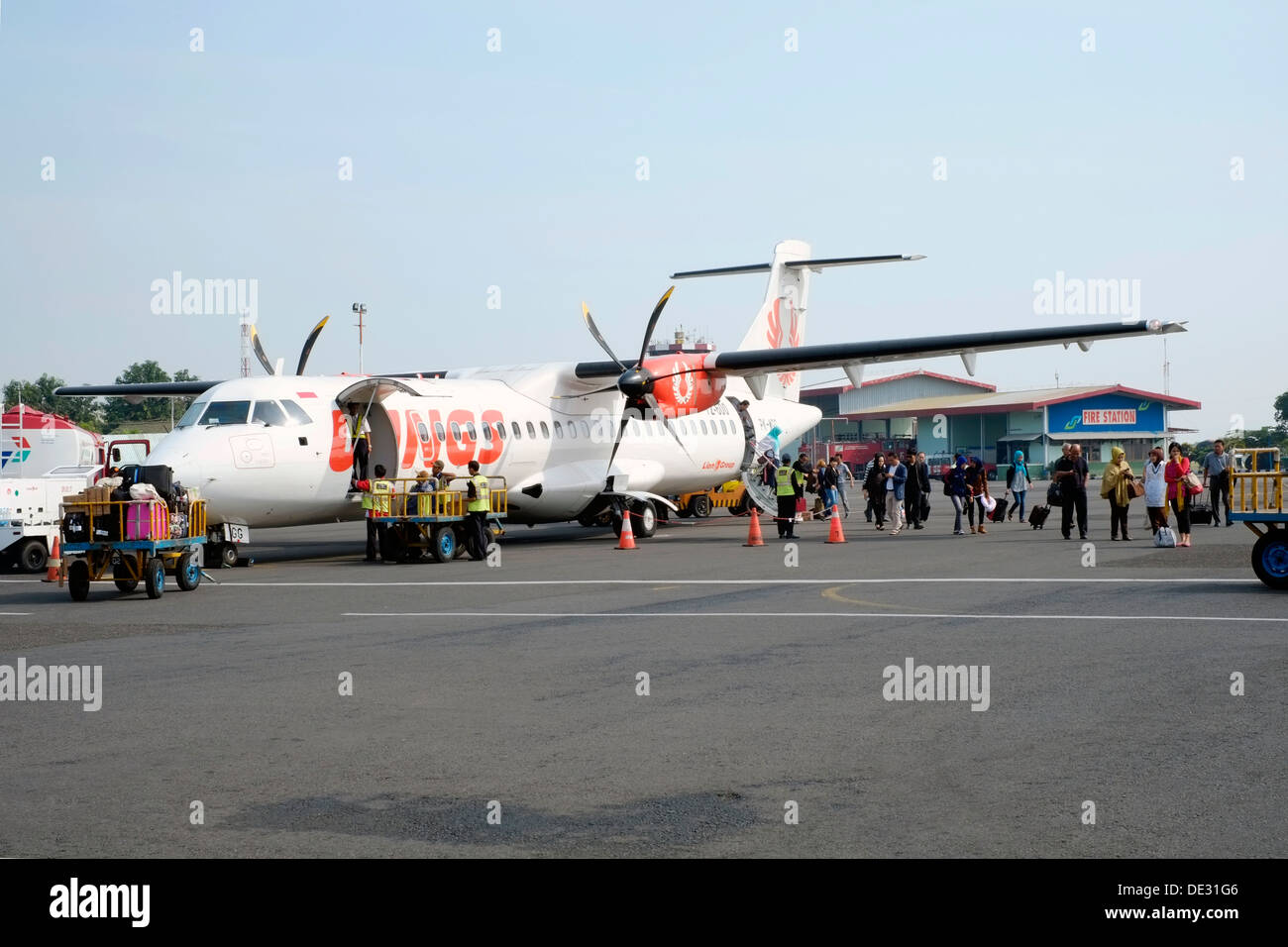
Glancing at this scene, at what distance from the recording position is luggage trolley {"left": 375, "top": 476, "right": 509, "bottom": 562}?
22.0 meters

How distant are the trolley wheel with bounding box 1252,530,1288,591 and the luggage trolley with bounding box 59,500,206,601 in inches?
525

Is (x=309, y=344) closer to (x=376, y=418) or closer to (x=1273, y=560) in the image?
(x=376, y=418)

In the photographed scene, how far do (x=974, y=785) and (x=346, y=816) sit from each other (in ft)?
10.1

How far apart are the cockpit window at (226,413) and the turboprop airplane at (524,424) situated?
0.02 meters

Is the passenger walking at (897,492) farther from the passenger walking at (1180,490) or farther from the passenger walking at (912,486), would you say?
the passenger walking at (1180,490)

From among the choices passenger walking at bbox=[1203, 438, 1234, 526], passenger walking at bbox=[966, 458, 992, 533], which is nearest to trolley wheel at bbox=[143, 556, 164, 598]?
passenger walking at bbox=[966, 458, 992, 533]

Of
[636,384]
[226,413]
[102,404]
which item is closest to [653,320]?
[636,384]

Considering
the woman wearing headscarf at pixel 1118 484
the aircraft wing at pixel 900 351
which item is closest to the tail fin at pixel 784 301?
the aircraft wing at pixel 900 351

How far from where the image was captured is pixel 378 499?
22.2 meters

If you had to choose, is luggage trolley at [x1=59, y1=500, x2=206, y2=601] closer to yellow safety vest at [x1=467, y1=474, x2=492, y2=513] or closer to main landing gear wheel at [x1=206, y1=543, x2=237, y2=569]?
main landing gear wheel at [x1=206, y1=543, x2=237, y2=569]

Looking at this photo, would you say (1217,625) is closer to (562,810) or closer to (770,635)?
(770,635)
